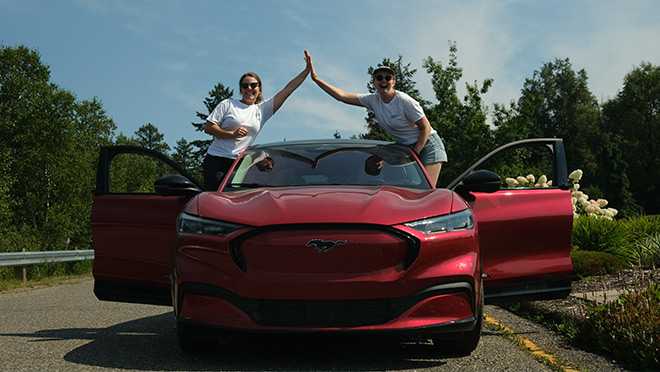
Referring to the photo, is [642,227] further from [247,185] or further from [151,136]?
[151,136]

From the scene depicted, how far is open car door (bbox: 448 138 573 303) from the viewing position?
491cm

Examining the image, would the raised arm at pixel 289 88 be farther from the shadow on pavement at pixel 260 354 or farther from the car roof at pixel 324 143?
the shadow on pavement at pixel 260 354

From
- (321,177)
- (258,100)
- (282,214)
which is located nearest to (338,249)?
(282,214)

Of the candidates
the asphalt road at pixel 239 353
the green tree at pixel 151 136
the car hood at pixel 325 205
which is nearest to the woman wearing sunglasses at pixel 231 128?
the asphalt road at pixel 239 353

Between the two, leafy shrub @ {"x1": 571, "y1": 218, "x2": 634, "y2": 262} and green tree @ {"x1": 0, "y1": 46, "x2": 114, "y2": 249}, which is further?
green tree @ {"x1": 0, "y1": 46, "x2": 114, "y2": 249}

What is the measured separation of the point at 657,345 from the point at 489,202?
140cm

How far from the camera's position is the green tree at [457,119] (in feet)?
127

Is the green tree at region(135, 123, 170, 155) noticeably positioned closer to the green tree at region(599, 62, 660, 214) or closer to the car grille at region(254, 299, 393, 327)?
the green tree at region(599, 62, 660, 214)

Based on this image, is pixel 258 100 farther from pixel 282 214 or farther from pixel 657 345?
pixel 657 345

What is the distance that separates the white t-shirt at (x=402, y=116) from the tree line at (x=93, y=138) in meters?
32.3

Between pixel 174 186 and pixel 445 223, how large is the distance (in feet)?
6.58

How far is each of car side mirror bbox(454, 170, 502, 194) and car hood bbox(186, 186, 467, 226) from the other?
372mm

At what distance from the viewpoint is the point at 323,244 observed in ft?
12.5

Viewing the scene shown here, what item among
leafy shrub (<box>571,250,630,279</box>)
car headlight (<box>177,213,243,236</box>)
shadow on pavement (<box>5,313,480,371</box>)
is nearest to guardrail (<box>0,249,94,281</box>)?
shadow on pavement (<box>5,313,480,371</box>)
